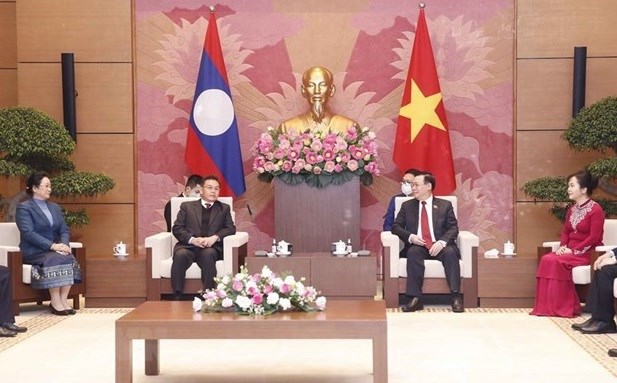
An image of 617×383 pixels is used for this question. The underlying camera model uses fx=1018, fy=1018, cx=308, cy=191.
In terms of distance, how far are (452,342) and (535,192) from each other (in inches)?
111

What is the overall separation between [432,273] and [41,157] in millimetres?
3730

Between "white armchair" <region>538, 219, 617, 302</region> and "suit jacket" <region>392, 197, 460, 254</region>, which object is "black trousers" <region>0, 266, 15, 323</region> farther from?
"white armchair" <region>538, 219, 617, 302</region>

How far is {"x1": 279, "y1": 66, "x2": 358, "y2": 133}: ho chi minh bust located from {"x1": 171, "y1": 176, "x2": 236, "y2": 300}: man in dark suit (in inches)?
50.0

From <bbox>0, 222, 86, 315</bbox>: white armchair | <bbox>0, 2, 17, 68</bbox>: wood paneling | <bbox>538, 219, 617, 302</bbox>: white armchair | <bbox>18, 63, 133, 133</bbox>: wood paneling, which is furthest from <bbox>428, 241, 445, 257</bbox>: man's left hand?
<bbox>0, 2, 17, 68</bbox>: wood paneling

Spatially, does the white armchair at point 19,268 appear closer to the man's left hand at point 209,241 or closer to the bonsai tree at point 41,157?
the bonsai tree at point 41,157

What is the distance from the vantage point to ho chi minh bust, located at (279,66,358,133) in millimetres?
9633

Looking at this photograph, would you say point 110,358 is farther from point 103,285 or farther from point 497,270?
point 497,270

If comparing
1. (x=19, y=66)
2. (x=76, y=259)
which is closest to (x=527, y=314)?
(x=76, y=259)

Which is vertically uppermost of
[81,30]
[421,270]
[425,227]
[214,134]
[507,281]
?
[81,30]

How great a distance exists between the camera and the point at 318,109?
9656 millimetres

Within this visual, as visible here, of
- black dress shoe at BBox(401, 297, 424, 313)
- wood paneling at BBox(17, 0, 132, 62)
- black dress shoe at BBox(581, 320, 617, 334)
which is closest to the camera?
black dress shoe at BBox(581, 320, 617, 334)

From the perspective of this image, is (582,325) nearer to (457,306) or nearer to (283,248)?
(457,306)

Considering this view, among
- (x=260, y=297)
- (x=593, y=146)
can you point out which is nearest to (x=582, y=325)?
(x=593, y=146)

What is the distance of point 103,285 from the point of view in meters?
8.70
